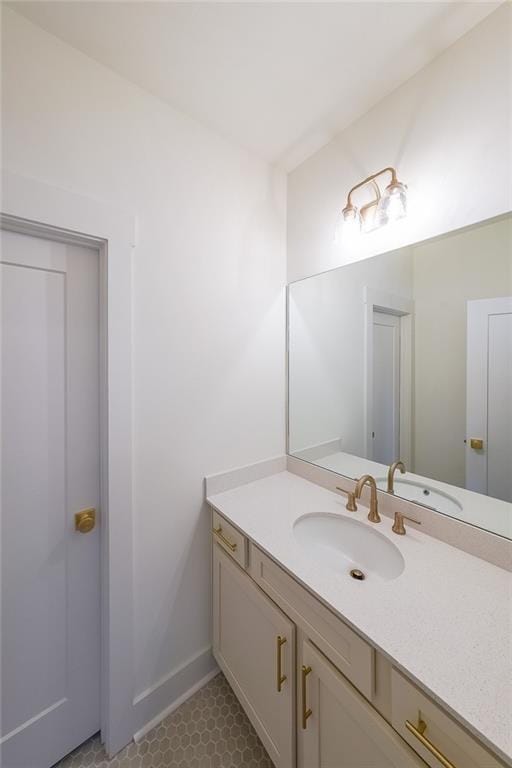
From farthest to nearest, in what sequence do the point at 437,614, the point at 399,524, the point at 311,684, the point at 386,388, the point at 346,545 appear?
the point at 386,388, the point at 346,545, the point at 399,524, the point at 311,684, the point at 437,614

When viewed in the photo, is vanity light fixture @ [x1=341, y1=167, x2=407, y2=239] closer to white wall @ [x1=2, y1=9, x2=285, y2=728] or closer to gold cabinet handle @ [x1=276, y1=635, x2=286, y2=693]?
white wall @ [x1=2, y1=9, x2=285, y2=728]

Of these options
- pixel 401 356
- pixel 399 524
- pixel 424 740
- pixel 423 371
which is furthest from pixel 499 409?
pixel 424 740

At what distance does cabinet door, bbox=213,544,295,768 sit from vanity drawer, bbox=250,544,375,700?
0.06 metres

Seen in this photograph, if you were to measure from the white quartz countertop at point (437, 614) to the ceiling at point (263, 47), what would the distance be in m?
1.74

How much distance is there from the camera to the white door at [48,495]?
3.13 ft

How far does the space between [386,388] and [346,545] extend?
69cm

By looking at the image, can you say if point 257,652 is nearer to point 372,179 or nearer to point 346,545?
point 346,545

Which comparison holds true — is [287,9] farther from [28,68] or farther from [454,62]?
[28,68]

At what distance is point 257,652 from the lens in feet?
3.42

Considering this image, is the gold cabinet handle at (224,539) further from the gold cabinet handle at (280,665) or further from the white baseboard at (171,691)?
the white baseboard at (171,691)

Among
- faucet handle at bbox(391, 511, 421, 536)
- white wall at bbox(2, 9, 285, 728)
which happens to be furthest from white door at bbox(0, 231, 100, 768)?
faucet handle at bbox(391, 511, 421, 536)

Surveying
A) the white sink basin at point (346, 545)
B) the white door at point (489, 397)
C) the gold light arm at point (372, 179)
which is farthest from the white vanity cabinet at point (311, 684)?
the gold light arm at point (372, 179)

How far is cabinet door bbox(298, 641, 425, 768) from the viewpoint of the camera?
64 centimetres

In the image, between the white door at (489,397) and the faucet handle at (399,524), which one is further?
the faucet handle at (399,524)
